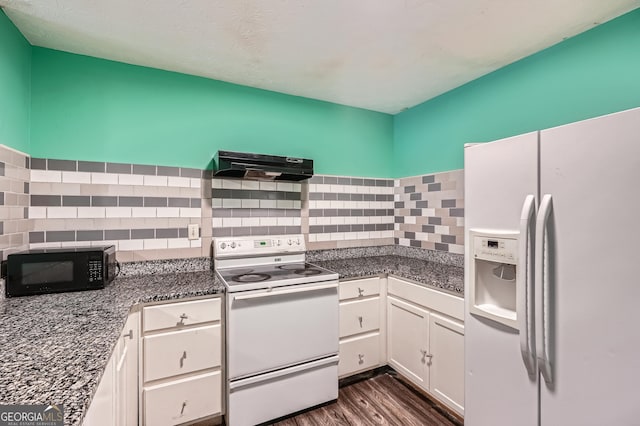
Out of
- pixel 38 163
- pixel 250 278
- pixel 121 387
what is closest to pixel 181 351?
pixel 121 387

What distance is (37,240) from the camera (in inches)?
68.1

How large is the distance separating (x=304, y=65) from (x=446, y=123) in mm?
1334

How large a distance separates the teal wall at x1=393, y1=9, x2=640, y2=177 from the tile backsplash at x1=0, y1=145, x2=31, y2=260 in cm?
286

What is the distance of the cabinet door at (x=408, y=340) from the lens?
196cm

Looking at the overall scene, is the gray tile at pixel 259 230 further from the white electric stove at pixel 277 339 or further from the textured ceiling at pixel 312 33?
the textured ceiling at pixel 312 33

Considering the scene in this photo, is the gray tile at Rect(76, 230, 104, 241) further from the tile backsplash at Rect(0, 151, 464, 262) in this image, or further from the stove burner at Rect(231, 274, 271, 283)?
the stove burner at Rect(231, 274, 271, 283)

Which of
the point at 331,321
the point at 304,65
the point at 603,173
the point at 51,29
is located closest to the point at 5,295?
the point at 51,29

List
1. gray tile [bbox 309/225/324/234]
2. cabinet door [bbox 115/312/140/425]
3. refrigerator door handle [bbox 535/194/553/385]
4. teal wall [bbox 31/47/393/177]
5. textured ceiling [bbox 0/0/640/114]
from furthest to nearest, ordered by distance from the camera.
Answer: gray tile [bbox 309/225/324/234], teal wall [bbox 31/47/393/177], textured ceiling [bbox 0/0/640/114], cabinet door [bbox 115/312/140/425], refrigerator door handle [bbox 535/194/553/385]

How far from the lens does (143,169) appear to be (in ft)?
6.46

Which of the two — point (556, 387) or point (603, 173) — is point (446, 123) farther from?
point (556, 387)

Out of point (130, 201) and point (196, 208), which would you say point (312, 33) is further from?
point (130, 201)

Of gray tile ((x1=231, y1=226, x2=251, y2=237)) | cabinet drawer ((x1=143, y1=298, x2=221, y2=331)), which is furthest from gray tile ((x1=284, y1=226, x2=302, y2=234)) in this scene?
cabinet drawer ((x1=143, y1=298, x2=221, y2=331))

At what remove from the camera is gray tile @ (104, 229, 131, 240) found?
1.88 metres

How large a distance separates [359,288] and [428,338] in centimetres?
57
